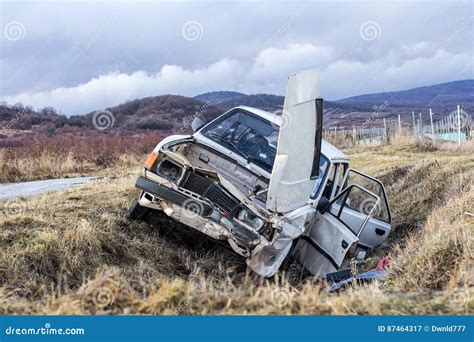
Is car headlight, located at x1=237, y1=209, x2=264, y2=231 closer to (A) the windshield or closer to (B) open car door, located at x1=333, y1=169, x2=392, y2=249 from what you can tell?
(A) the windshield

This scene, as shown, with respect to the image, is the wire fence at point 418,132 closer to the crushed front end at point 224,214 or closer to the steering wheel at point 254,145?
the steering wheel at point 254,145

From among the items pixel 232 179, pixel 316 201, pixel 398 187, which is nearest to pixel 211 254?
pixel 232 179

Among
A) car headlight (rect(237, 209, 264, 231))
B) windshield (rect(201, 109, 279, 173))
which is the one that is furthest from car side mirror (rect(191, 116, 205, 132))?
car headlight (rect(237, 209, 264, 231))

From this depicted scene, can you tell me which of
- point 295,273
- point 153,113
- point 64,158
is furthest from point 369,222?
point 153,113

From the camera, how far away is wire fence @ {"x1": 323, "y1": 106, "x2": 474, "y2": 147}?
21.0 meters

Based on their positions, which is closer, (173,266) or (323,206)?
(173,266)

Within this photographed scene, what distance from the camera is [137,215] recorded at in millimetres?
7137

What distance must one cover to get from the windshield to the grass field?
1.34 meters

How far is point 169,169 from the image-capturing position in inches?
260

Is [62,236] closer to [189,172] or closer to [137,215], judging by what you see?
[137,215]

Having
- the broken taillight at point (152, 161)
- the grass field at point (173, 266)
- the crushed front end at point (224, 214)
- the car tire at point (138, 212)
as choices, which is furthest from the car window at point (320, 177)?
the car tire at point (138, 212)

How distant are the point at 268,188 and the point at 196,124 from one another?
196cm

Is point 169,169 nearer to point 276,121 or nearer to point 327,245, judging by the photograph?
point 276,121

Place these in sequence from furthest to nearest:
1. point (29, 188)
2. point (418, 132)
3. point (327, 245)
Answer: point (418, 132)
point (29, 188)
point (327, 245)
